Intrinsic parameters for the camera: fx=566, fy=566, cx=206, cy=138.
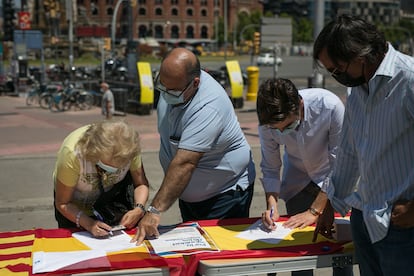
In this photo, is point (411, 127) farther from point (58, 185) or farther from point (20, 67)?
point (20, 67)

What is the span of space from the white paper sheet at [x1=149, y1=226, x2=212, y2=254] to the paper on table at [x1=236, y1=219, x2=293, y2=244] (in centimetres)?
25

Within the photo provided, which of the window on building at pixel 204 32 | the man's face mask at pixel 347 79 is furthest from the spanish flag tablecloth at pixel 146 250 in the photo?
the window on building at pixel 204 32

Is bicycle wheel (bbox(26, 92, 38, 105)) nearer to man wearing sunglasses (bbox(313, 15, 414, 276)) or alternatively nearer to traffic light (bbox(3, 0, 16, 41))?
traffic light (bbox(3, 0, 16, 41))

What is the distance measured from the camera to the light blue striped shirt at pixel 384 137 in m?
2.28

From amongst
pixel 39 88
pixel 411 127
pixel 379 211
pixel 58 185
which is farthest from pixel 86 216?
pixel 39 88

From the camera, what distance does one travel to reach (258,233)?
128 inches

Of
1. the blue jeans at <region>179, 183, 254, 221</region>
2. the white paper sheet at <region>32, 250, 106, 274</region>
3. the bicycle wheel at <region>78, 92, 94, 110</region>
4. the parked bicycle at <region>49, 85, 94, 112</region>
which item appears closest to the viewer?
the white paper sheet at <region>32, 250, 106, 274</region>

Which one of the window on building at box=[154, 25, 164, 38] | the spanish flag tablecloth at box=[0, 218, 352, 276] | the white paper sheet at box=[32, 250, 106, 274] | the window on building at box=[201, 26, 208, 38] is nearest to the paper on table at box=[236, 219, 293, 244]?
the spanish flag tablecloth at box=[0, 218, 352, 276]

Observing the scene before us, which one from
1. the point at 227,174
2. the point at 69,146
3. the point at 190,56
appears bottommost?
the point at 227,174

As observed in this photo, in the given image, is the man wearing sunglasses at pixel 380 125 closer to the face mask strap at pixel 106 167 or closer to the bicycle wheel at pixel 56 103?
the face mask strap at pixel 106 167

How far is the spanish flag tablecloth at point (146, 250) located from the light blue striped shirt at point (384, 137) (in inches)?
22.4


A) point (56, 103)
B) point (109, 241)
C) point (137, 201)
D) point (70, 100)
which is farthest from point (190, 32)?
point (109, 241)

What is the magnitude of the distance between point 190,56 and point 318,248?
4.11 ft

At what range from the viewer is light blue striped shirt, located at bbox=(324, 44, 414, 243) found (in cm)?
228
